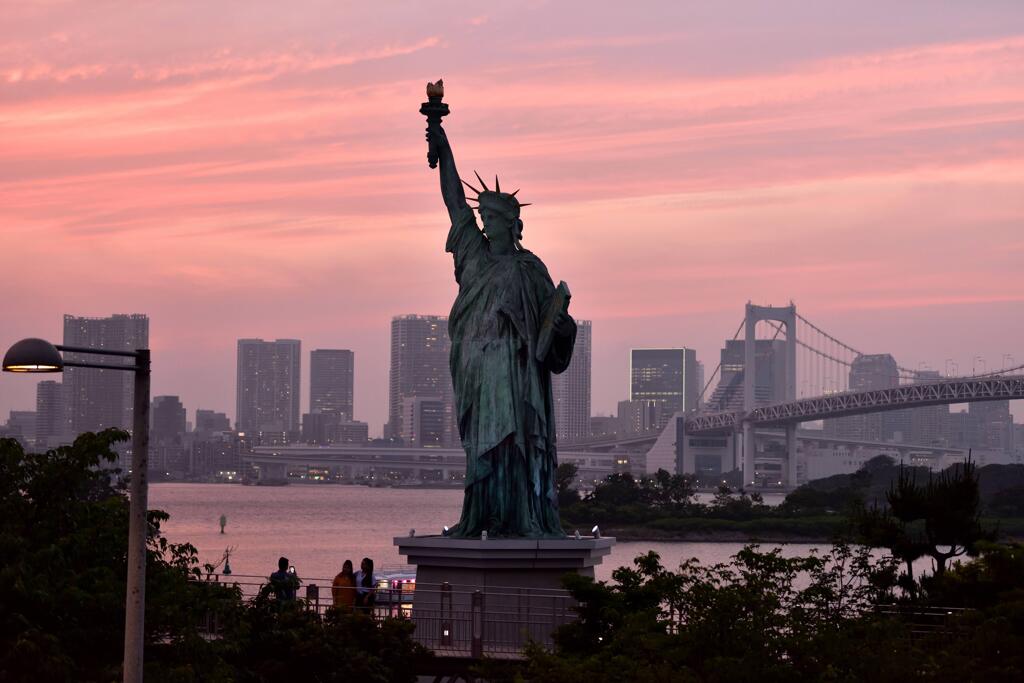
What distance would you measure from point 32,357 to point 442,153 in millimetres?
10271

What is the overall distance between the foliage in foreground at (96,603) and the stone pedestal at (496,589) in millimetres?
1889

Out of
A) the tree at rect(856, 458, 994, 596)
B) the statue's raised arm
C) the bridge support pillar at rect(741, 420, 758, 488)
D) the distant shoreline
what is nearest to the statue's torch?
the statue's raised arm

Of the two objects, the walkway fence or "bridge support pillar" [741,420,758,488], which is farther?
"bridge support pillar" [741,420,758,488]

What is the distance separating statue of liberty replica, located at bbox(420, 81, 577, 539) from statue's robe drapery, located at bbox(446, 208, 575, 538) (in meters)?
0.01

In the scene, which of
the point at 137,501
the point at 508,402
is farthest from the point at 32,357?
the point at 508,402

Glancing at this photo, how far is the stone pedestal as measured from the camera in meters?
17.4

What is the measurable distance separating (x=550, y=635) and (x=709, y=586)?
2171 mm

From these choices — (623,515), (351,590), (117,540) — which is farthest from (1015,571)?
(623,515)

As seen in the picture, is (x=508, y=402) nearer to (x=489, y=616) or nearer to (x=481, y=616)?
(x=489, y=616)

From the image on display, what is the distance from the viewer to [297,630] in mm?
15727

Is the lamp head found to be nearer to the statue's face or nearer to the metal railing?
the metal railing

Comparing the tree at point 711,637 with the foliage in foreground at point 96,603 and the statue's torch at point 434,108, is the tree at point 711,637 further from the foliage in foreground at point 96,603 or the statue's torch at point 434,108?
the statue's torch at point 434,108

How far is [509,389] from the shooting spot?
18.3 meters

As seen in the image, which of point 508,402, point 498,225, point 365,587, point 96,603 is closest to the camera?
point 96,603
